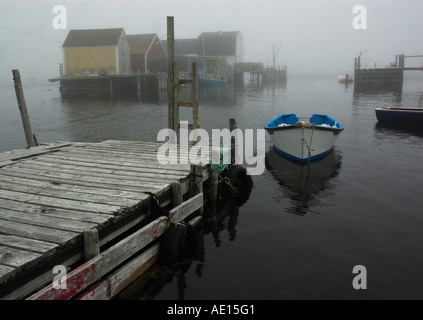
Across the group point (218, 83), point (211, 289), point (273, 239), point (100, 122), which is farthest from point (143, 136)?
point (218, 83)

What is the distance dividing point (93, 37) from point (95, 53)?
10.3 feet

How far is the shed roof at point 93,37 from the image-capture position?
57281 mm

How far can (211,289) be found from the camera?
6.45m

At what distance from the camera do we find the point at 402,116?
24078 mm

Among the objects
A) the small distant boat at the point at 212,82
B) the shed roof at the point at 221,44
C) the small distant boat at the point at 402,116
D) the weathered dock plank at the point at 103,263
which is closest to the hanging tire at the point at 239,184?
the weathered dock plank at the point at 103,263

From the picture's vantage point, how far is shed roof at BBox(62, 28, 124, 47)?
2255 inches

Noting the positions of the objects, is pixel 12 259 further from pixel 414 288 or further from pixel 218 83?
pixel 218 83

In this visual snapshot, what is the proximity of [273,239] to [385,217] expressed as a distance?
3.27 m

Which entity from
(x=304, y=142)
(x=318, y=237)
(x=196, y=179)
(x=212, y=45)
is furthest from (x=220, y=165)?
(x=212, y=45)

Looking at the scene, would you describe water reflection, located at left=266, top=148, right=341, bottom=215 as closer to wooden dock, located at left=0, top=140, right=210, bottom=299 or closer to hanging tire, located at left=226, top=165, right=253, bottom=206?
hanging tire, located at left=226, top=165, right=253, bottom=206

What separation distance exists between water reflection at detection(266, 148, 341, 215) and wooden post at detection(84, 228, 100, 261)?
20.7ft

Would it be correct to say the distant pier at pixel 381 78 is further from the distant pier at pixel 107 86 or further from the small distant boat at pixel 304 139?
the small distant boat at pixel 304 139

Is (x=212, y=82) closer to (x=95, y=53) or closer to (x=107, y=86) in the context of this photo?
(x=95, y=53)

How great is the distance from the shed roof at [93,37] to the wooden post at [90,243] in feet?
185
